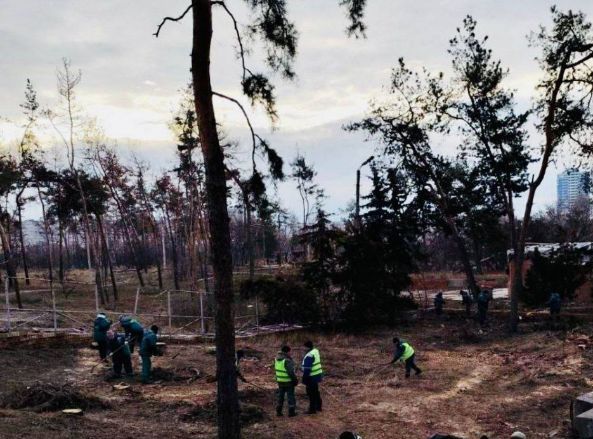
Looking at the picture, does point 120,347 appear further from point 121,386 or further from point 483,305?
point 483,305

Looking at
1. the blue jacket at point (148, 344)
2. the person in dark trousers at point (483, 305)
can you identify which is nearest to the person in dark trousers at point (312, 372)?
the blue jacket at point (148, 344)

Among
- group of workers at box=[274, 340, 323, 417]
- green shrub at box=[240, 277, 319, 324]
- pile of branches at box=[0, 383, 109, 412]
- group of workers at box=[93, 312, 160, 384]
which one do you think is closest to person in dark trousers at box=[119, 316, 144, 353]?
group of workers at box=[93, 312, 160, 384]

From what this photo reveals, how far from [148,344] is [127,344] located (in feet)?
3.49

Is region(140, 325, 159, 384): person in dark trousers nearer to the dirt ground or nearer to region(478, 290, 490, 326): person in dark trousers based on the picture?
the dirt ground

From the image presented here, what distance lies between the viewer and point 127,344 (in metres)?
15.5

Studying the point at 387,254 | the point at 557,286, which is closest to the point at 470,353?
the point at 387,254

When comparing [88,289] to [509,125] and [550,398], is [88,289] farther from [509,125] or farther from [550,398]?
[550,398]

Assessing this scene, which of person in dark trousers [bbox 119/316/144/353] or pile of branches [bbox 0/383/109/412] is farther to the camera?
person in dark trousers [bbox 119/316/144/353]

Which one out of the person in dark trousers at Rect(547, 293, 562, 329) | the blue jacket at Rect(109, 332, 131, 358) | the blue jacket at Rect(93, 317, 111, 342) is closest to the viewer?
the blue jacket at Rect(109, 332, 131, 358)

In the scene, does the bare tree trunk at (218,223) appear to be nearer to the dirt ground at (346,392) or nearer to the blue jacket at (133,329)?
the dirt ground at (346,392)

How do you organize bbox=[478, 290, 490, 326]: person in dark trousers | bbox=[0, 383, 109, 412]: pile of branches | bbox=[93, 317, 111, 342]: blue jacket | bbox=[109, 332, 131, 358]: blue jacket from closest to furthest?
1. bbox=[0, 383, 109, 412]: pile of branches
2. bbox=[109, 332, 131, 358]: blue jacket
3. bbox=[93, 317, 111, 342]: blue jacket
4. bbox=[478, 290, 490, 326]: person in dark trousers

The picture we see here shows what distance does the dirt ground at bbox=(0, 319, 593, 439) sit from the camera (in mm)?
11094

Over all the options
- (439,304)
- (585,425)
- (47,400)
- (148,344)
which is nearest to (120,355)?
(148,344)

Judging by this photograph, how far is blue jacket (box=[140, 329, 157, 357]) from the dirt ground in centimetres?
94
